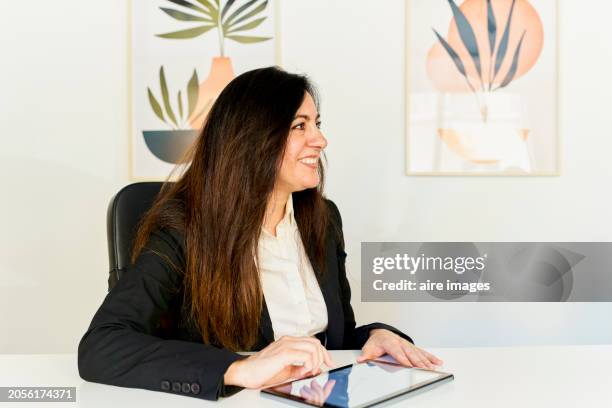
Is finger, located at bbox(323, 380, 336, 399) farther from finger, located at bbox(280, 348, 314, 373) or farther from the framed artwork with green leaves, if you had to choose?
the framed artwork with green leaves

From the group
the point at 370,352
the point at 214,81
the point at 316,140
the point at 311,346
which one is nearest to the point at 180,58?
the point at 214,81

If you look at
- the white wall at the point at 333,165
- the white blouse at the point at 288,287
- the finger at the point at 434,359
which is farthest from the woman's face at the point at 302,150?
the white wall at the point at 333,165

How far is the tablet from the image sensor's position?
103 centimetres

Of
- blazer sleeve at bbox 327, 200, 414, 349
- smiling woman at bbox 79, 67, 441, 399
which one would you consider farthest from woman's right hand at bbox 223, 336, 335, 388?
blazer sleeve at bbox 327, 200, 414, 349

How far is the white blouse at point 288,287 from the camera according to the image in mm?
1642

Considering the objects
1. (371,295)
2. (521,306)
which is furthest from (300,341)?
(521,306)

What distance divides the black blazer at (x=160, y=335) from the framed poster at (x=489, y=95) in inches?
48.3

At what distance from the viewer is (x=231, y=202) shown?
160 centimetres

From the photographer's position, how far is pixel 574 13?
2.84m

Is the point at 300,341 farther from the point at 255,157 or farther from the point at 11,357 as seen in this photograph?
the point at 11,357

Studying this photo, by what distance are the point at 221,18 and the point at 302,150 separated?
1.34 meters

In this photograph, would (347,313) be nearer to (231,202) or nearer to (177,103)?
(231,202)

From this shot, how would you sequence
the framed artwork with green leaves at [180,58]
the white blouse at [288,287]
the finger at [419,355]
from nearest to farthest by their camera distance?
1. the finger at [419,355]
2. the white blouse at [288,287]
3. the framed artwork with green leaves at [180,58]

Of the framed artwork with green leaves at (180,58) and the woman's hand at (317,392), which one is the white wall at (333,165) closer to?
the framed artwork with green leaves at (180,58)
